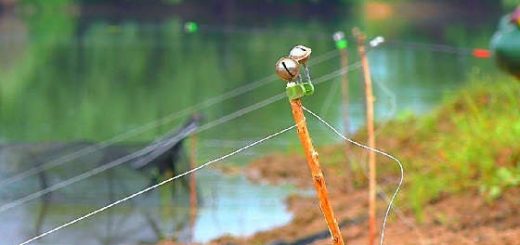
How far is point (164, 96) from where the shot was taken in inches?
600

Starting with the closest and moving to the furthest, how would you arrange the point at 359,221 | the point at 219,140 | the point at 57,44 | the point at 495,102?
1. the point at 359,221
2. the point at 495,102
3. the point at 219,140
4. the point at 57,44

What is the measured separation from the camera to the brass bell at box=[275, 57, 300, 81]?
2717 millimetres

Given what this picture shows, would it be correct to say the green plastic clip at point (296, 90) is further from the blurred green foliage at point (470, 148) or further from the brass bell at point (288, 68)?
the blurred green foliage at point (470, 148)

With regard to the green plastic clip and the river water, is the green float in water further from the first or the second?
the green plastic clip

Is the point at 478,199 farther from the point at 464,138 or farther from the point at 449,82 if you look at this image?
the point at 449,82

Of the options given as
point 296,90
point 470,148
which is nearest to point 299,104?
point 296,90

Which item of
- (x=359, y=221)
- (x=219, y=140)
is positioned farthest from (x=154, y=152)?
(x=219, y=140)

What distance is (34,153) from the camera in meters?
7.56

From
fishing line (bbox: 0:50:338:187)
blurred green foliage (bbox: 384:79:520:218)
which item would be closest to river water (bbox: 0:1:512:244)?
fishing line (bbox: 0:50:338:187)

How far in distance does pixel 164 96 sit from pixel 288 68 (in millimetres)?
12597

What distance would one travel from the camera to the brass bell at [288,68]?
2.72 m

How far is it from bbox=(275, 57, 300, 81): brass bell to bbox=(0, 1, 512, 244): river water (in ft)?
12.2

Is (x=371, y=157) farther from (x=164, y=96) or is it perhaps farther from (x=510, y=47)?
(x=164, y=96)

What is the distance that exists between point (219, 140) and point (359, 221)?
4.20 meters
